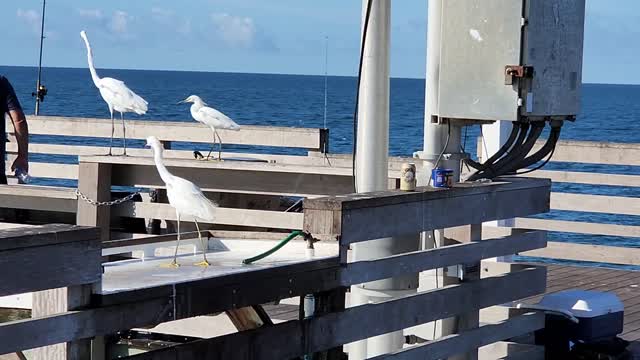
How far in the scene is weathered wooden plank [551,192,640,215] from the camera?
34.3 ft

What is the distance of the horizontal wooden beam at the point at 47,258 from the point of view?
3.76m

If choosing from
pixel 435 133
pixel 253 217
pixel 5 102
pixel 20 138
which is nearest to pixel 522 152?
pixel 435 133

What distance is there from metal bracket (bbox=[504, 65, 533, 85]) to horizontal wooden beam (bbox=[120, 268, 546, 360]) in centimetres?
92

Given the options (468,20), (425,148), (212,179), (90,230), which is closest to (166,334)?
(212,179)

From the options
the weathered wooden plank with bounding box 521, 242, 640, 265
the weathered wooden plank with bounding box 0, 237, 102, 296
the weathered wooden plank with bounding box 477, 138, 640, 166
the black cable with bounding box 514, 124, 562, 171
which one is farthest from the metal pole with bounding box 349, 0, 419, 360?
the weathered wooden plank with bounding box 521, 242, 640, 265

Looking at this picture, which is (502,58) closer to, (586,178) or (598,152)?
(598,152)

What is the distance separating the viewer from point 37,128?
11.1m

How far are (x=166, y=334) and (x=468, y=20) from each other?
270cm

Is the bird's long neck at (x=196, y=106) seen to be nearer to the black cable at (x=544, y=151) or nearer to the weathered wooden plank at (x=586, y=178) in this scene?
the weathered wooden plank at (x=586, y=178)

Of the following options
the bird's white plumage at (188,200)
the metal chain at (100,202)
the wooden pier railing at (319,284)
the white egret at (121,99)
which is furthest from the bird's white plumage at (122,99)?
the bird's white plumage at (188,200)

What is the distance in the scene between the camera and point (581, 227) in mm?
10758

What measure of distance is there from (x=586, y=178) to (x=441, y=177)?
197 inches

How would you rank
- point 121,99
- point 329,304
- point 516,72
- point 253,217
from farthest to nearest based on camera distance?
point 121,99 < point 253,217 < point 516,72 < point 329,304

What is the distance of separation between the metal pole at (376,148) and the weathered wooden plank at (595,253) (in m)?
4.63
